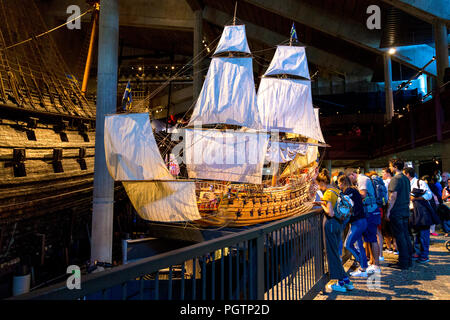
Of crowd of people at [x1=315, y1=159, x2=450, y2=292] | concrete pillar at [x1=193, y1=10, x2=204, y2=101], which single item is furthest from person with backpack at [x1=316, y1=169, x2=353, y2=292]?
concrete pillar at [x1=193, y1=10, x2=204, y2=101]

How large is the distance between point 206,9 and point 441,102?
1672cm

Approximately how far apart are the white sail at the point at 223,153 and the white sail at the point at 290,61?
18.6 ft

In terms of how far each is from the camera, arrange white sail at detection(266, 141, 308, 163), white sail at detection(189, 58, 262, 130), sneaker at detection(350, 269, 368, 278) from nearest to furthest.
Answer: sneaker at detection(350, 269, 368, 278), white sail at detection(189, 58, 262, 130), white sail at detection(266, 141, 308, 163)

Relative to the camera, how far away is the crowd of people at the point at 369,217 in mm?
4207

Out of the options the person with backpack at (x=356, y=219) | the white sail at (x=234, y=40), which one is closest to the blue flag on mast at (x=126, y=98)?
the white sail at (x=234, y=40)

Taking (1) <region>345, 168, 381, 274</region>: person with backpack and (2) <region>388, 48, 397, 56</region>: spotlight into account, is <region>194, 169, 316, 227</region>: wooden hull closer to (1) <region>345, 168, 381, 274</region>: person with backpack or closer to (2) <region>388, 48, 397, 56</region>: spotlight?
(1) <region>345, 168, 381, 274</region>: person with backpack

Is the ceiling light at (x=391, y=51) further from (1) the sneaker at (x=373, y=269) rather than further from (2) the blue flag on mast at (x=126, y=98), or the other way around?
(1) the sneaker at (x=373, y=269)

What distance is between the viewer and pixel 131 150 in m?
10.2

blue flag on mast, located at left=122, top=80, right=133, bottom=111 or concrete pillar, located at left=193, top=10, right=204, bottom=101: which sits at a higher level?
concrete pillar, located at left=193, top=10, right=204, bottom=101

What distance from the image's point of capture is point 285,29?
21375 mm

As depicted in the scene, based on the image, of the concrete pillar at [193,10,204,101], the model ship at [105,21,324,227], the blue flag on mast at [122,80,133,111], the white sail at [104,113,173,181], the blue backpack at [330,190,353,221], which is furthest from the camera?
the concrete pillar at [193,10,204,101]

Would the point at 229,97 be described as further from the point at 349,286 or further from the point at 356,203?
the point at 349,286

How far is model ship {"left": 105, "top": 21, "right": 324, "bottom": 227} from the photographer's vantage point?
409 inches

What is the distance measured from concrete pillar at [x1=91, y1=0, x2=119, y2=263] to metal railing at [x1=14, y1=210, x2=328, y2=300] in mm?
4982
